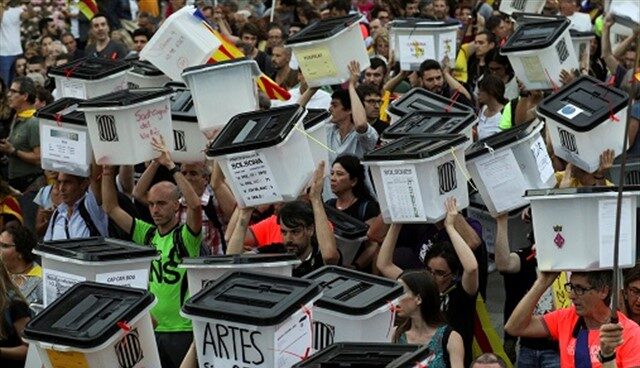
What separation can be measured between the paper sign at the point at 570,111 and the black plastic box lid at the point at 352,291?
2931mm

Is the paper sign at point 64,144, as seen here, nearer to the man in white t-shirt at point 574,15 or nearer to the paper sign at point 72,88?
the paper sign at point 72,88

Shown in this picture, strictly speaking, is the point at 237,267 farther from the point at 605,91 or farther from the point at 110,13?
the point at 110,13

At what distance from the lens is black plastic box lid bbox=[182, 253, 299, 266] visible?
9195 mm

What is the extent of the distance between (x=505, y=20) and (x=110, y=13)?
22.4 feet

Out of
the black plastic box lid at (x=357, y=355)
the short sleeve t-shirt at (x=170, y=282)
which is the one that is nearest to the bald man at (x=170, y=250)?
the short sleeve t-shirt at (x=170, y=282)

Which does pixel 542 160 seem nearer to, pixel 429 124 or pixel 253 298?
pixel 429 124

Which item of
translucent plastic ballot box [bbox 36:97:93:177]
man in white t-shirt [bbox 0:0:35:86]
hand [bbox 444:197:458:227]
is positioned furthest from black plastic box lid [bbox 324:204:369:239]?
man in white t-shirt [bbox 0:0:35:86]

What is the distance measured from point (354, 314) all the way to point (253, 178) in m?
2.31

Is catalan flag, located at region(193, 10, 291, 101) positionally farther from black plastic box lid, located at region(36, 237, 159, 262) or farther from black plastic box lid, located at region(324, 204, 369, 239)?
black plastic box lid, located at region(36, 237, 159, 262)

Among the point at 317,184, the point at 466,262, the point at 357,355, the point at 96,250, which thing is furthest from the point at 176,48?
the point at 357,355

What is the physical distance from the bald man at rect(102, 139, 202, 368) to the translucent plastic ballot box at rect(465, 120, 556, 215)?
175 centimetres

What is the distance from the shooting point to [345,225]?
11016mm

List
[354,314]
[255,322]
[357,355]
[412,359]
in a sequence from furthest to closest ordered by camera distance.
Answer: [354,314] → [255,322] → [357,355] → [412,359]

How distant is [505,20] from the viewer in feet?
60.9
